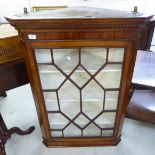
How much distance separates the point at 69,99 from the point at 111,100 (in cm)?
28

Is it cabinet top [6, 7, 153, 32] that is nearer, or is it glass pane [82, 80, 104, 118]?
cabinet top [6, 7, 153, 32]

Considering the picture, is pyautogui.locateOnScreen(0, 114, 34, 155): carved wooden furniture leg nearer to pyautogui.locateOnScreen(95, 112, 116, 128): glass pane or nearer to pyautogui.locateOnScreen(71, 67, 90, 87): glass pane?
pyautogui.locateOnScreen(95, 112, 116, 128): glass pane

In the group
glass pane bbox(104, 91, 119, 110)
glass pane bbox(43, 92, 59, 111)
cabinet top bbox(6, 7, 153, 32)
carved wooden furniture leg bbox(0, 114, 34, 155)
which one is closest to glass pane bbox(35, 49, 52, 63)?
cabinet top bbox(6, 7, 153, 32)

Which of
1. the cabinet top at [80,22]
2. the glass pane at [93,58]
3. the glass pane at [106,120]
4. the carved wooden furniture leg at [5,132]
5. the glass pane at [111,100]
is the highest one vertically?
the cabinet top at [80,22]

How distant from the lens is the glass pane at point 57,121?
4.20ft

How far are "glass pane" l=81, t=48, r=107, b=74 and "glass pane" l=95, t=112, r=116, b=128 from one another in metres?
0.41

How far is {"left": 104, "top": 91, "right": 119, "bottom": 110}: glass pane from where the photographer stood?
114 cm

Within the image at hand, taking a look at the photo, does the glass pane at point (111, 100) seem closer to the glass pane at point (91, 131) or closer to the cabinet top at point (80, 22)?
the glass pane at point (91, 131)

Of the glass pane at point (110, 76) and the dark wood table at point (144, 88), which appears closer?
the glass pane at point (110, 76)

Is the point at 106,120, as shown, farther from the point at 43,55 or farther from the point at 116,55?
the point at 43,55

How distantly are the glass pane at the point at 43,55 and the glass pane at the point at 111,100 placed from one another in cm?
43

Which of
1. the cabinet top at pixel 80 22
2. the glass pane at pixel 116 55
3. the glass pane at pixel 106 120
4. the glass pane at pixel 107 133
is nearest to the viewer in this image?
the cabinet top at pixel 80 22

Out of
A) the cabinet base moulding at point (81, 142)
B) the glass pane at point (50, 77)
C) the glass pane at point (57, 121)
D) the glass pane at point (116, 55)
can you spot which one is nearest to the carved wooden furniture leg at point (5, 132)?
the cabinet base moulding at point (81, 142)

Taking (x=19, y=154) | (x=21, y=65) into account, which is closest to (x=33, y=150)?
(x=19, y=154)
